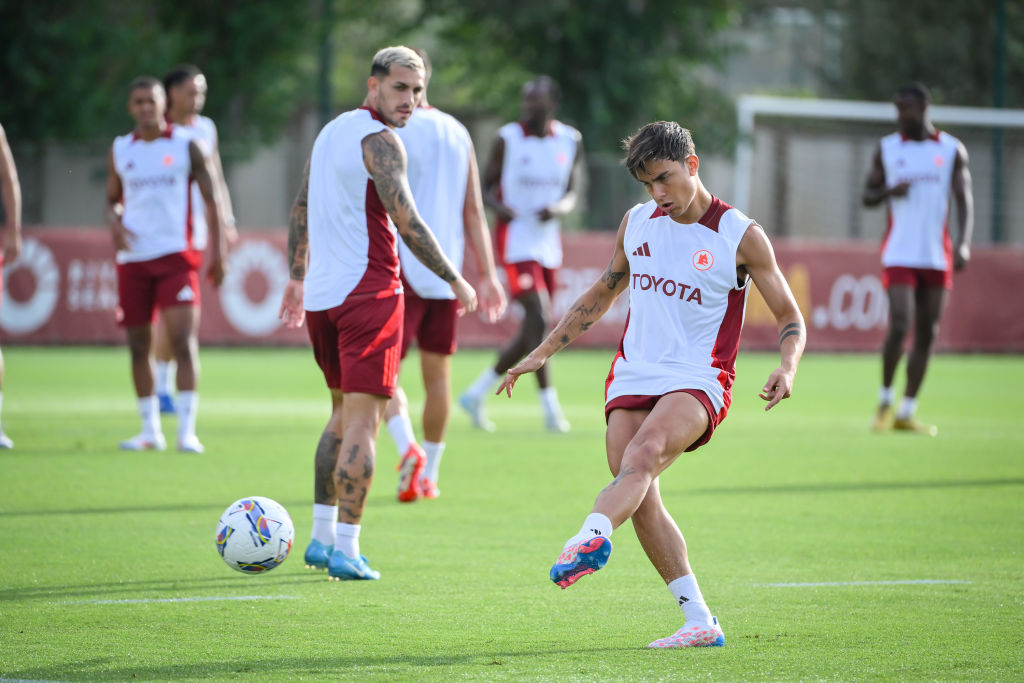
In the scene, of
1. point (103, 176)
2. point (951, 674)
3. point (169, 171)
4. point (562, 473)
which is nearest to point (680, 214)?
point (951, 674)

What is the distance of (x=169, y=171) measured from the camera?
10.2 m

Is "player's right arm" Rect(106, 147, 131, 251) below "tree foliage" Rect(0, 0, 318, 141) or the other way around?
below

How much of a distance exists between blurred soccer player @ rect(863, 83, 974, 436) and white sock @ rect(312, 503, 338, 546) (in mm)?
6688

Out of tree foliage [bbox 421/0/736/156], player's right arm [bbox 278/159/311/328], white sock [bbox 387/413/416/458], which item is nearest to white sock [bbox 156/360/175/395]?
white sock [bbox 387/413/416/458]

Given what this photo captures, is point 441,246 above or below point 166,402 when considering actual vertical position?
above

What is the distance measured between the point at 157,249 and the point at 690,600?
20.2 feet

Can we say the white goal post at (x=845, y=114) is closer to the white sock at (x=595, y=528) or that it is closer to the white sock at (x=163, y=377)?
the white sock at (x=163, y=377)

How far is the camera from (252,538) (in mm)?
5594

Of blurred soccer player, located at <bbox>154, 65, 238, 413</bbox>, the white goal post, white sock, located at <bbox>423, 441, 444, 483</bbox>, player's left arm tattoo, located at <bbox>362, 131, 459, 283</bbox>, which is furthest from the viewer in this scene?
the white goal post

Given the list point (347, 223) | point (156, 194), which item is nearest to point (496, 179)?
point (156, 194)

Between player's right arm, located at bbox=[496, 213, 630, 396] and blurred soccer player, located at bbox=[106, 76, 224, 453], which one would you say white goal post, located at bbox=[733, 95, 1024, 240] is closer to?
blurred soccer player, located at bbox=[106, 76, 224, 453]

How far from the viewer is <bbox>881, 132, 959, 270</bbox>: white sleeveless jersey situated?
38.2ft

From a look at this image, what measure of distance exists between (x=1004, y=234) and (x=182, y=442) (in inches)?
854

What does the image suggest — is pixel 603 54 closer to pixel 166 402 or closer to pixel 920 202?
pixel 920 202
